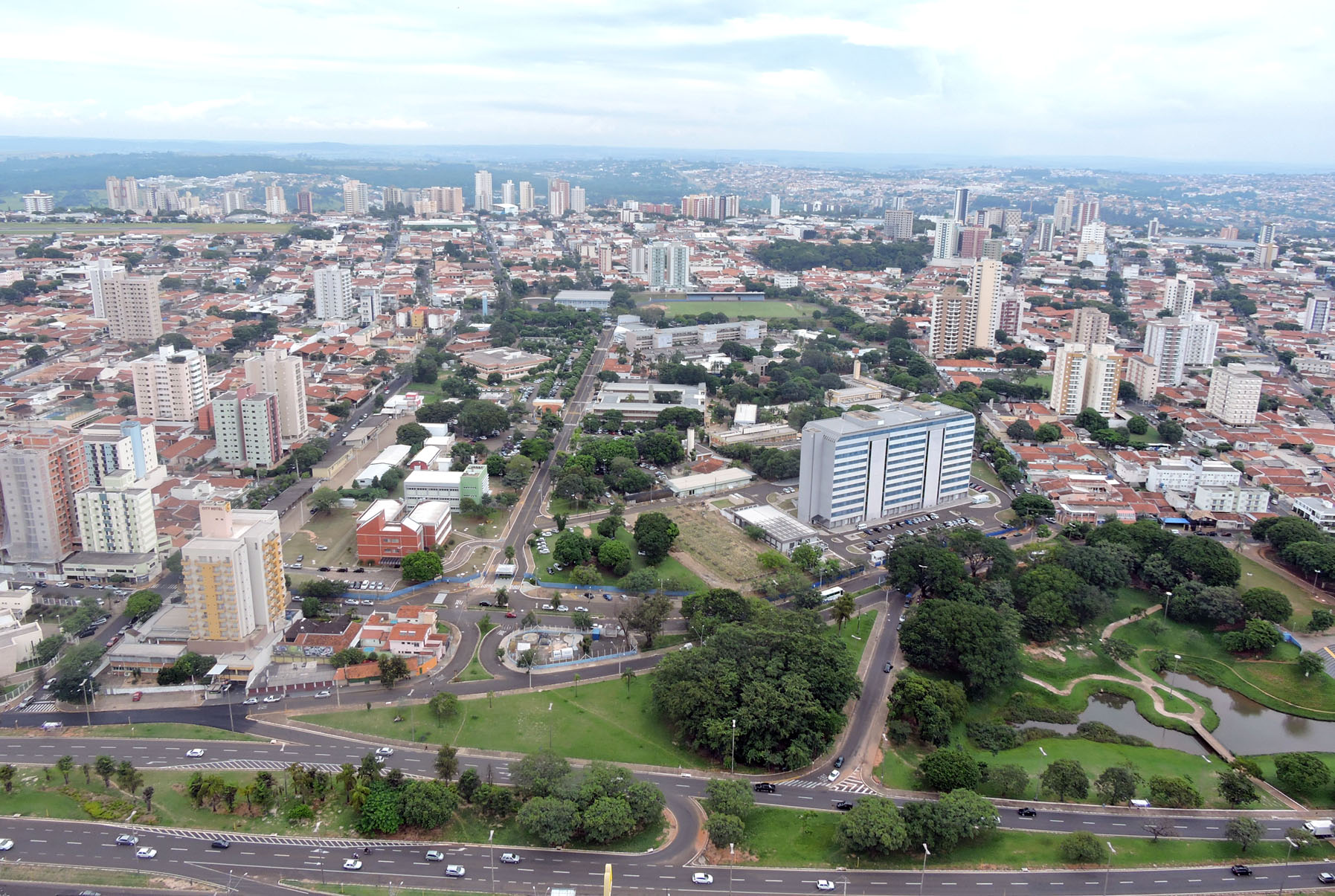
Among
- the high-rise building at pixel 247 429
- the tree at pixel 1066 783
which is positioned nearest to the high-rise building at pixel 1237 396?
the tree at pixel 1066 783

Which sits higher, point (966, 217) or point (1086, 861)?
point (966, 217)

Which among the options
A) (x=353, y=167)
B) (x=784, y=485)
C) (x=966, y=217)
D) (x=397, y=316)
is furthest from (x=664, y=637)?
(x=353, y=167)

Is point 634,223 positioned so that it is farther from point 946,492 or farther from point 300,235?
point 946,492

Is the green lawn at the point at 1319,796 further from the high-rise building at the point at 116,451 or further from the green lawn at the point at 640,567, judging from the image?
the high-rise building at the point at 116,451

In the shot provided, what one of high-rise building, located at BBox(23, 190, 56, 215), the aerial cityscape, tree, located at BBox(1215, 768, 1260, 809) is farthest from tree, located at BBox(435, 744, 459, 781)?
high-rise building, located at BBox(23, 190, 56, 215)

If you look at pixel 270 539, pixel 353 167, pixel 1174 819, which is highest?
pixel 353 167

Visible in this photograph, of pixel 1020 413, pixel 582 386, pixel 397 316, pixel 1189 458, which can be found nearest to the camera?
pixel 1189 458

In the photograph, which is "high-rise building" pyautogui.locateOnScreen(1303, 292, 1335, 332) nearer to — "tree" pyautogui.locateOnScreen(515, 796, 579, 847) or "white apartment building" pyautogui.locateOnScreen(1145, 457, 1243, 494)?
"white apartment building" pyautogui.locateOnScreen(1145, 457, 1243, 494)
